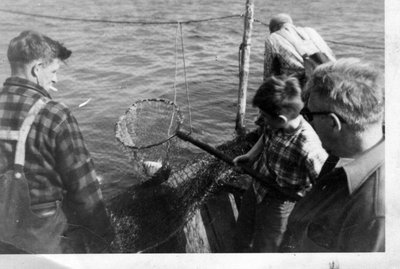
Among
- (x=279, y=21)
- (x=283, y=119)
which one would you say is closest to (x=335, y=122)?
(x=283, y=119)

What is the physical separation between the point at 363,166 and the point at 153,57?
4.47 m

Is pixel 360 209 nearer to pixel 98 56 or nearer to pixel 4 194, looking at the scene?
pixel 4 194

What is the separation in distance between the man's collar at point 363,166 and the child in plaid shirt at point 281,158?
0.42 m

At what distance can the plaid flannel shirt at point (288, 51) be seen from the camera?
9.05ft

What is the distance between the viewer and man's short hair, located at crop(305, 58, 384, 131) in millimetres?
1376

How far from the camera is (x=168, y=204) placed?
2.63 m

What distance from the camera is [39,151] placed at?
1.64 m

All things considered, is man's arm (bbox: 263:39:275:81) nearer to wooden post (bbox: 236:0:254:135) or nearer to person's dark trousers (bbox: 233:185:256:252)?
wooden post (bbox: 236:0:254:135)

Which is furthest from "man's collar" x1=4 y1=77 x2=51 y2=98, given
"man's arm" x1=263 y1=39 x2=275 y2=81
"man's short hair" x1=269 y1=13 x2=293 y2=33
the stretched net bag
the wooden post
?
the wooden post

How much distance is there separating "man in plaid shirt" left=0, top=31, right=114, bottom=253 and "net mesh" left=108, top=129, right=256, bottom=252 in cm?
52

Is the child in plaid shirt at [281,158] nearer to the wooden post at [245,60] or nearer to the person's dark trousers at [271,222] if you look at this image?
the person's dark trousers at [271,222]

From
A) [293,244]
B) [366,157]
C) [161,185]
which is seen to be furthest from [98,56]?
[366,157]

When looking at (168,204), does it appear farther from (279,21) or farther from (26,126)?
(279,21)

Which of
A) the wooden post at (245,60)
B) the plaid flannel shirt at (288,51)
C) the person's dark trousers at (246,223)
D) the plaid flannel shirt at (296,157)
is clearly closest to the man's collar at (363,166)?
the plaid flannel shirt at (296,157)
